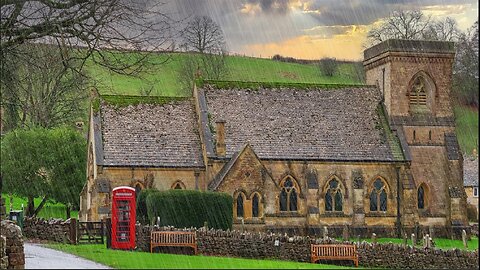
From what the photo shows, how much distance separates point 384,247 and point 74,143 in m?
29.0

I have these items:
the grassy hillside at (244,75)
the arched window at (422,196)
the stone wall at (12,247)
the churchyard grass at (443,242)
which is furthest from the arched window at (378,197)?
the grassy hillside at (244,75)

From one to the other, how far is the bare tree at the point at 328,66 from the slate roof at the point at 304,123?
169ft

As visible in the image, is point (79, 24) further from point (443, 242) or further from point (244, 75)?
point (244, 75)

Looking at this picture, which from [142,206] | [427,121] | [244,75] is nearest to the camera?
[142,206]

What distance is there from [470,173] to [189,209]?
49711 mm

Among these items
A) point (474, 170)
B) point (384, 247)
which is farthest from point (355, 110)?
point (474, 170)

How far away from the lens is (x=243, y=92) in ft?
173

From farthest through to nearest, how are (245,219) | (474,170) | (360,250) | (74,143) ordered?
1. (474,170)
2. (74,143)
3. (245,219)
4. (360,250)

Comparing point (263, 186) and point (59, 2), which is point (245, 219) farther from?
point (59, 2)

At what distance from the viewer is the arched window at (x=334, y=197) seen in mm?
49875

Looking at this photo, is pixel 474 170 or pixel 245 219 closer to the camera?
pixel 245 219

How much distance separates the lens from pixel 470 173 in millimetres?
82750

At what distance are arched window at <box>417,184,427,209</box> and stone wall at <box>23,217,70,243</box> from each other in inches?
952

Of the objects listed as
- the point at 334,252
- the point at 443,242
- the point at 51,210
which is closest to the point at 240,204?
the point at 443,242
